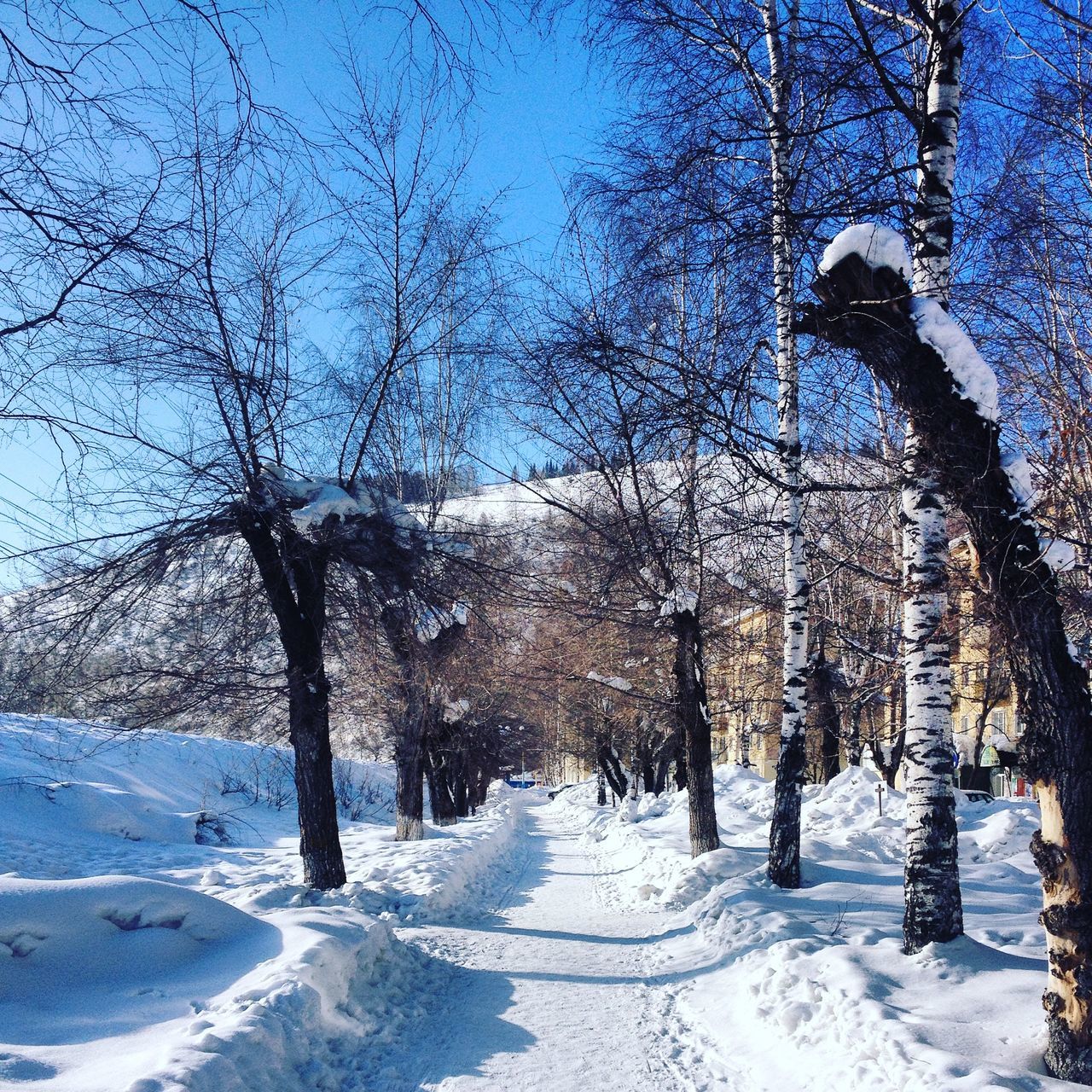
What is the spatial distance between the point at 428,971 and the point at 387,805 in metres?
29.5

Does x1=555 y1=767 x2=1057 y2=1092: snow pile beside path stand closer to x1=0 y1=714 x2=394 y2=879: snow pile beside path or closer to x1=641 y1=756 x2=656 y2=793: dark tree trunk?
x1=0 y1=714 x2=394 y2=879: snow pile beside path

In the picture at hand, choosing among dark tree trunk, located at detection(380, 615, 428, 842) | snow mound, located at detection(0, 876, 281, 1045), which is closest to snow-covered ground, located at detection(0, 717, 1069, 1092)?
snow mound, located at detection(0, 876, 281, 1045)

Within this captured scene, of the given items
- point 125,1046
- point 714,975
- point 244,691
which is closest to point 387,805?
point 244,691

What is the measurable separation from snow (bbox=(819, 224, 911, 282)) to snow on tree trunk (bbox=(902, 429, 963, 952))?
139 centimetres

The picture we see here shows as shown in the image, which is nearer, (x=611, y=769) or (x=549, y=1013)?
(x=549, y=1013)

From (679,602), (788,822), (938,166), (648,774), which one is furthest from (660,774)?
(938,166)

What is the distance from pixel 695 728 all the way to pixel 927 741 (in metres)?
6.68

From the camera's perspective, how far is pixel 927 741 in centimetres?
586

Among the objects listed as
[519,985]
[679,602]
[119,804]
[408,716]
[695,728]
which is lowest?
[519,985]

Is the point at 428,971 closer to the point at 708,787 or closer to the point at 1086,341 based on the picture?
the point at 708,787

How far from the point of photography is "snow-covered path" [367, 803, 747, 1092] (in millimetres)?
5152

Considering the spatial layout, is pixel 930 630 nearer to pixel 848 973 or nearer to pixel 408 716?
pixel 848 973

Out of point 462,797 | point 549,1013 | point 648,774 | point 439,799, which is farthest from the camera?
point 648,774

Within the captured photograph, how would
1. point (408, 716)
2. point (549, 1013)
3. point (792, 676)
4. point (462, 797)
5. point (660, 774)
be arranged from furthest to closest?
point (660, 774)
point (462, 797)
point (408, 716)
point (792, 676)
point (549, 1013)
